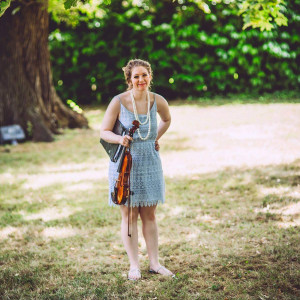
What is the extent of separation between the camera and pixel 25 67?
406 inches

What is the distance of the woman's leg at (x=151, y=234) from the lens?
3.71 metres

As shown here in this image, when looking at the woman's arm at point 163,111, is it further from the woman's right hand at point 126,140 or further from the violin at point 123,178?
the woman's right hand at point 126,140

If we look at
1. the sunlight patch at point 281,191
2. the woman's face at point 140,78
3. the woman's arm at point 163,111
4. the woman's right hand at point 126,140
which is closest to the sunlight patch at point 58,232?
the woman's arm at point 163,111

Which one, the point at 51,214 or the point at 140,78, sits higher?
the point at 140,78

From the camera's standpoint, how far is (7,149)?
9250mm

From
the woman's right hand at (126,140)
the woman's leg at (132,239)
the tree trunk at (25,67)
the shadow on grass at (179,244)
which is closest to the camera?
the woman's right hand at (126,140)

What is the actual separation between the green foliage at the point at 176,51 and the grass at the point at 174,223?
22.8 ft

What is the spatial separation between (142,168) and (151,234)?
0.67m

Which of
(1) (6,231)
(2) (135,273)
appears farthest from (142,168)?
(1) (6,231)

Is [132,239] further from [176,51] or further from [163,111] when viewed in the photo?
[176,51]

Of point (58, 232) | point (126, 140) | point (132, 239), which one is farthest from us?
point (58, 232)

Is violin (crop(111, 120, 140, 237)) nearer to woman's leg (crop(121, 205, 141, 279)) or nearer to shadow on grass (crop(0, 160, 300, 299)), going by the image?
woman's leg (crop(121, 205, 141, 279))

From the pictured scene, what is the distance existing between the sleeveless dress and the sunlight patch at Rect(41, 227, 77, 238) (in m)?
1.56

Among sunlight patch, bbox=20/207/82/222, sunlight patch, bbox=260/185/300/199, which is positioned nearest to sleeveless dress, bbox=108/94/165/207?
sunlight patch, bbox=20/207/82/222
